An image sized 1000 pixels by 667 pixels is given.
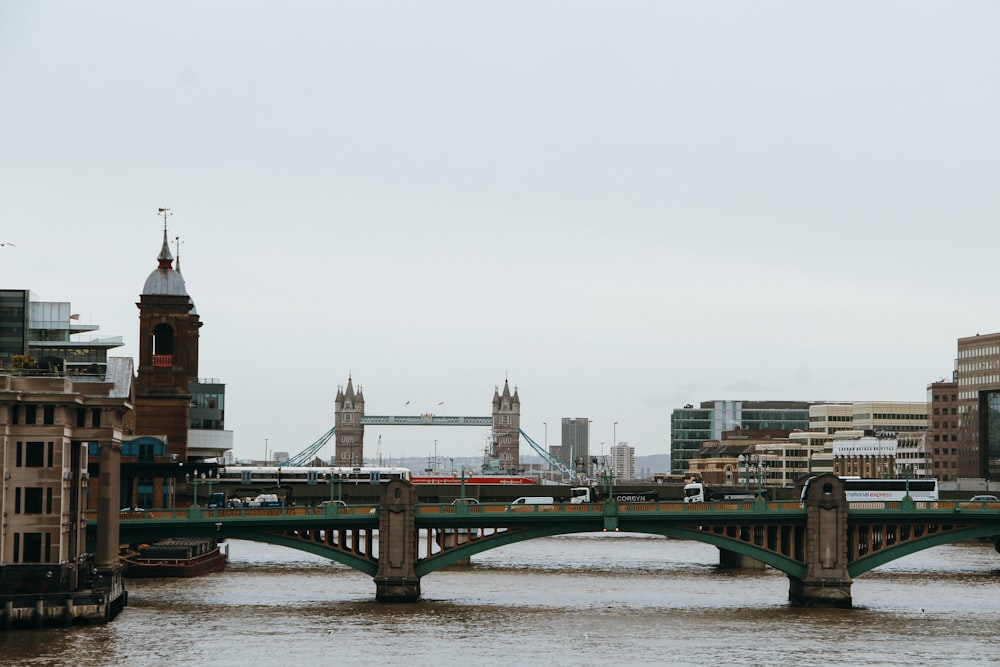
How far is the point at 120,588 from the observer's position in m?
107

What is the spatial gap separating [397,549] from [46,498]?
2460 cm

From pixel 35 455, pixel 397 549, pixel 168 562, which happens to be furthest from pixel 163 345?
pixel 35 455

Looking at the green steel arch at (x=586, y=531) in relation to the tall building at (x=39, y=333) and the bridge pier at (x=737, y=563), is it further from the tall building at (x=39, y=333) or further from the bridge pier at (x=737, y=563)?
the tall building at (x=39, y=333)

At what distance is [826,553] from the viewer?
11419 cm

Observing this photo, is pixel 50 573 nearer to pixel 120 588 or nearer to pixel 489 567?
pixel 120 588

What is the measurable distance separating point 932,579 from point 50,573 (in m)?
77.6

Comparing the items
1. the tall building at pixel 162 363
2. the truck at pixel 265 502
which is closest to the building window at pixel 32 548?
the truck at pixel 265 502

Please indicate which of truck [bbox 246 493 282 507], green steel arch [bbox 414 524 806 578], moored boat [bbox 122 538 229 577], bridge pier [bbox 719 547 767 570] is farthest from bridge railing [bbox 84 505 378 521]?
bridge pier [bbox 719 547 767 570]

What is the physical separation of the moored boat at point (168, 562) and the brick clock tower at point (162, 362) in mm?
42117

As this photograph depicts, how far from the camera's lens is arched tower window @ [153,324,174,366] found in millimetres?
188875

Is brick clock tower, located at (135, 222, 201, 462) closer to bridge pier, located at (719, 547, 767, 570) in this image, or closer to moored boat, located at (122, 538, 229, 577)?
moored boat, located at (122, 538, 229, 577)

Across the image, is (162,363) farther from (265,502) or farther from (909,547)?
(909,547)

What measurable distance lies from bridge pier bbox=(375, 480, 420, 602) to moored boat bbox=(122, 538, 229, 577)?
2961 cm

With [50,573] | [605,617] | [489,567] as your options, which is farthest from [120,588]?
[489,567]
